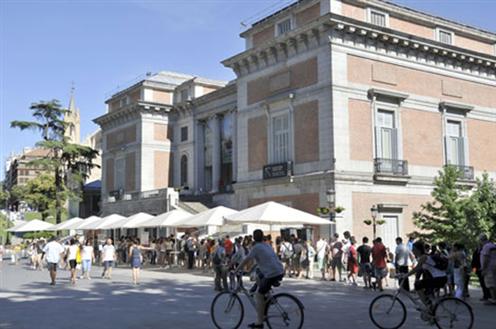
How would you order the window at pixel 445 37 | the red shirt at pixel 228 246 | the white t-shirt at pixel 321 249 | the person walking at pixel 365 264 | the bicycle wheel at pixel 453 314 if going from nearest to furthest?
1. the bicycle wheel at pixel 453 314
2. the person walking at pixel 365 264
3. the red shirt at pixel 228 246
4. the white t-shirt at pixel 321 249
5. the window at pixel 445 37

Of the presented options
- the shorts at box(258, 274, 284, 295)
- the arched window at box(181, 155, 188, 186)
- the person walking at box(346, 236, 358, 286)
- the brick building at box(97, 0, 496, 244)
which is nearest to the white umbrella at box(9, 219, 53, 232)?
the arched window at box(181, 155, 188, 186)

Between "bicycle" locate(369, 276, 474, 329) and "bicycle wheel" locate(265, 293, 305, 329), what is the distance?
1.58m

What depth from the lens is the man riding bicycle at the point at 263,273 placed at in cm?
938

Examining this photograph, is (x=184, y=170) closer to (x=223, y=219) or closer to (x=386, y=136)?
(x=386, y=136)

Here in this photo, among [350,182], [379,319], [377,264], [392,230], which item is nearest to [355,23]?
[350,182]

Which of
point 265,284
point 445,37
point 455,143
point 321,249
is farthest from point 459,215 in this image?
point 265,284

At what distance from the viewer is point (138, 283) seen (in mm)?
20078

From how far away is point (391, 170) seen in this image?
28000 millimetres

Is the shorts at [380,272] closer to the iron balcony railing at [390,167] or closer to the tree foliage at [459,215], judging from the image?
the tree foliage at [459,215]

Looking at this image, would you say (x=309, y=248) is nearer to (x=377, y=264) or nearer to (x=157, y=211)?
(x=377, y=264)

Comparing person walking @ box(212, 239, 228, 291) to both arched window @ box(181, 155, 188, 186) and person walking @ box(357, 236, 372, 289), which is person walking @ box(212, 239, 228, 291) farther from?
arched window @ box(181, 155, 188, 186)

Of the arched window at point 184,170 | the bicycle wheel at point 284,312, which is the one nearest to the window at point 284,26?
the arched window at point 184,170

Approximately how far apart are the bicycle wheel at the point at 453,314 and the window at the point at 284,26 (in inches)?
886

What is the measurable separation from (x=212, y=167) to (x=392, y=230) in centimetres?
1685
